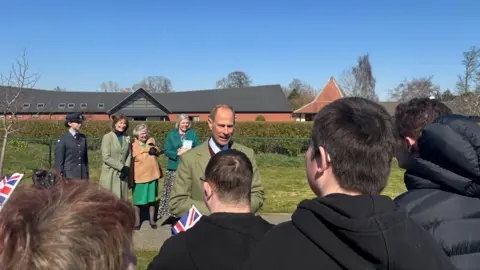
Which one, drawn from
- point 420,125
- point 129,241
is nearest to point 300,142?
point 420,125

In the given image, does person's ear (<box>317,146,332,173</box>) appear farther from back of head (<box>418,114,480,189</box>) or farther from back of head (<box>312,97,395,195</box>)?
back of head (<box>418,114,480,189</box>)

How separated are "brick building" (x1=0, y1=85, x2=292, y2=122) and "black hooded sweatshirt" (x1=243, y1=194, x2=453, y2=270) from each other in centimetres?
4453

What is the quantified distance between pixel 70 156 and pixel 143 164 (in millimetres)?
1214

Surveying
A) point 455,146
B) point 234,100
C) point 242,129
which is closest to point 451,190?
point 455,146

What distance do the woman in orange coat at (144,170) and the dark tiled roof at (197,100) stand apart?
40.6 meters

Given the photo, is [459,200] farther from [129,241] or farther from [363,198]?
[129,241]

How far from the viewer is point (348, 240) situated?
120 centimetres

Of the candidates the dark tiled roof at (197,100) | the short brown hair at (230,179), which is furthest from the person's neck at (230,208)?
the dark tiled roof at (197,100)

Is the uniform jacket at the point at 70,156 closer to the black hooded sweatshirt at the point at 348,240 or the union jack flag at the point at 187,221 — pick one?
the union jack flag at the point at 187,221

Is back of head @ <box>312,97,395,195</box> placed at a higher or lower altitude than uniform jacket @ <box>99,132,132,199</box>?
higher

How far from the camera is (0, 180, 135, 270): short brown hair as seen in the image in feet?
3.40

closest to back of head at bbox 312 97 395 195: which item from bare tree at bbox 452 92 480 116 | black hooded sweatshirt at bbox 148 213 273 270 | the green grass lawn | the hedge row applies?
black hooded sweatshirt at bbox 148 213 273 270

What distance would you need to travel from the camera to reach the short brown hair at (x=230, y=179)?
7.20 ft

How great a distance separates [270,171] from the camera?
1441cm
